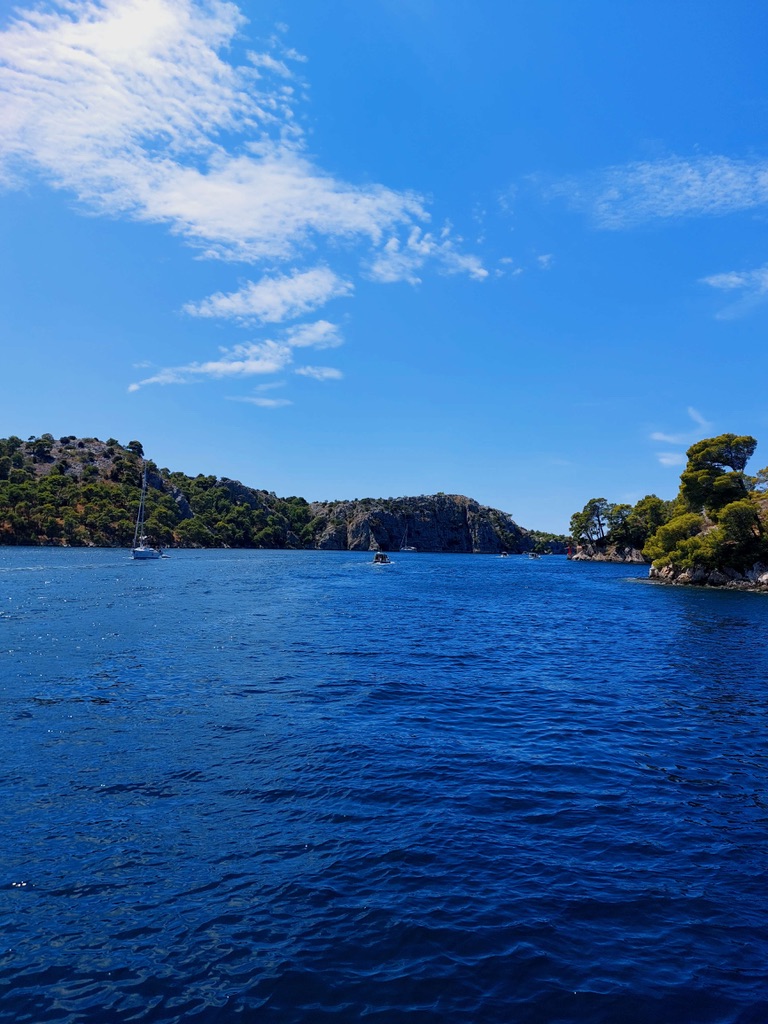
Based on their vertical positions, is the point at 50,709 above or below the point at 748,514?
below

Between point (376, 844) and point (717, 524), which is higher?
point (717, 524)

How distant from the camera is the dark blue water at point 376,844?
877 cm

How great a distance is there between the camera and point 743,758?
19500 millimetres

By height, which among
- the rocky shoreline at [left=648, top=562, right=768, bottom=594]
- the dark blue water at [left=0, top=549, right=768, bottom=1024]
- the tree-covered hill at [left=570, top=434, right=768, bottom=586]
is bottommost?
the dark blue water at [left=0, top=549, right=768, bottom=1024]

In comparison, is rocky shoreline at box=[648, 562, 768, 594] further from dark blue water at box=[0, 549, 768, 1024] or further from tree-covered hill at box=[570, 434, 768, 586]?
dark blue water at box=[0, 549, 768, 1024]

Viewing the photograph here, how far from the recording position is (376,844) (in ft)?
42.2

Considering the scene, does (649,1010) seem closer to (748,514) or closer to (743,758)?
(743,758)

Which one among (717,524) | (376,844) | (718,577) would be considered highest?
(717,524)

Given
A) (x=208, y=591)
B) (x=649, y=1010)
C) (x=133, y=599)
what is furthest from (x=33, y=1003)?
(x=208, y=591)

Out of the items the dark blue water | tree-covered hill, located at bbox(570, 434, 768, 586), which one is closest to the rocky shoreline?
tree-covered hill, located at bbox(570, 434, 768, 586)

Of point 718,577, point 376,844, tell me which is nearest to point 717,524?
point 718,577

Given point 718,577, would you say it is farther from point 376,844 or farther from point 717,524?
point 376,844

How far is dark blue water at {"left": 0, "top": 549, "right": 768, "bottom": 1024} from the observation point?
8.77m

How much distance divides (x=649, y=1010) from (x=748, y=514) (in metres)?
96.5
